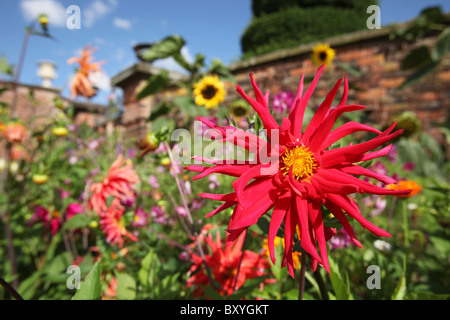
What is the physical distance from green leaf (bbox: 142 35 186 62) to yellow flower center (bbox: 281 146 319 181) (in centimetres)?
98

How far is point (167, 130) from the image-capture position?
2.21 feet

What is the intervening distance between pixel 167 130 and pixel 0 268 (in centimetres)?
86

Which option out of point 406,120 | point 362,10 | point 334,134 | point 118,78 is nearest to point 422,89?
point 406,120

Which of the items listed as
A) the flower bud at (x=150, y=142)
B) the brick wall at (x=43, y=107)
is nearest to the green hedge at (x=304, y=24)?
the brick wall at (x=43, y=107)

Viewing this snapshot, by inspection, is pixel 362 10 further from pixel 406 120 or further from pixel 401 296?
pixel 401 296

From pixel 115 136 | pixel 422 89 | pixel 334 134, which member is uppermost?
pixel 422 89

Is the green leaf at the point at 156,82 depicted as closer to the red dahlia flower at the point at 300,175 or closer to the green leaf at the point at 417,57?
the red dahlia flower at the point at 300,175

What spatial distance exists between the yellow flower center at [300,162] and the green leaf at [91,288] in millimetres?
297

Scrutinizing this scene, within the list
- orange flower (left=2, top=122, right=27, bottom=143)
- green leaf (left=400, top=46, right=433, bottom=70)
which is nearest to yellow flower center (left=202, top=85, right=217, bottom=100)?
orange flower (left=2, top=122, right=27, bottom=143)

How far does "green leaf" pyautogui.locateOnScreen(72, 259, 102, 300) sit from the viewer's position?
396mm

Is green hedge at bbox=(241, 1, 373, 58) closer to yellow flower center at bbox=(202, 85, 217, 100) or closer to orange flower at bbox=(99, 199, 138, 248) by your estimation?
yellow flower center at bbox=(202, 85, 217, 100)

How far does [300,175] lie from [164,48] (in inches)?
40.0

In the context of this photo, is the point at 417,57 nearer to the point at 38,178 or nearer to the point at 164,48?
the point at 164,48

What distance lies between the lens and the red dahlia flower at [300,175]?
12.6 inches
